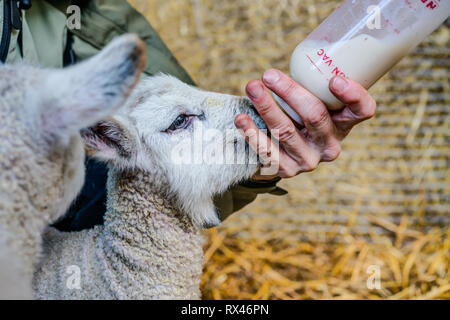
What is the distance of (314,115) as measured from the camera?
2.75ft

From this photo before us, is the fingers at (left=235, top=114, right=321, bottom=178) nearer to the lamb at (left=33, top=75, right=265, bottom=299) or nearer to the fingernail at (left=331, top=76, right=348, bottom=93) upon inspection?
the lamb at (left=33, top=75, right=265, bottom=299)

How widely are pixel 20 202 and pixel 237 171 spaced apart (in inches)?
20.0

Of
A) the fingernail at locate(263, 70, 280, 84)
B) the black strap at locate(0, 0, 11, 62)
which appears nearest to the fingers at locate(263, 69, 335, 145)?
the fingernail at locate(263, 70, 280, 84)

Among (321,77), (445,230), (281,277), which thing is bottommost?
(281,277)

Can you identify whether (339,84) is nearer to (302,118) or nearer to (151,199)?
(302,118)

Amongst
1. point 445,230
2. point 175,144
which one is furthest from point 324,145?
point 445,230

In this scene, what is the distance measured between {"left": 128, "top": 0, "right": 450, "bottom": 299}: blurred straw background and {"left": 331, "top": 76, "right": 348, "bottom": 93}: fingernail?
1.01 metres

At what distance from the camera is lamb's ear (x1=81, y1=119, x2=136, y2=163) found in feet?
2.68

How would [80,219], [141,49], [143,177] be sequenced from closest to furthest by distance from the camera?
[141,49]
[143,177]
[80,219]

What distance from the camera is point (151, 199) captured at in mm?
906

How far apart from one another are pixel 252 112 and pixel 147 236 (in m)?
0.35

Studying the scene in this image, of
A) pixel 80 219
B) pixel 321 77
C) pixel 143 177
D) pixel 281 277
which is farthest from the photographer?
pixel 281 277

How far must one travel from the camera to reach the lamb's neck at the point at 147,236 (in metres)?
0.88

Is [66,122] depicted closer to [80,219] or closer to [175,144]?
[175,144]
